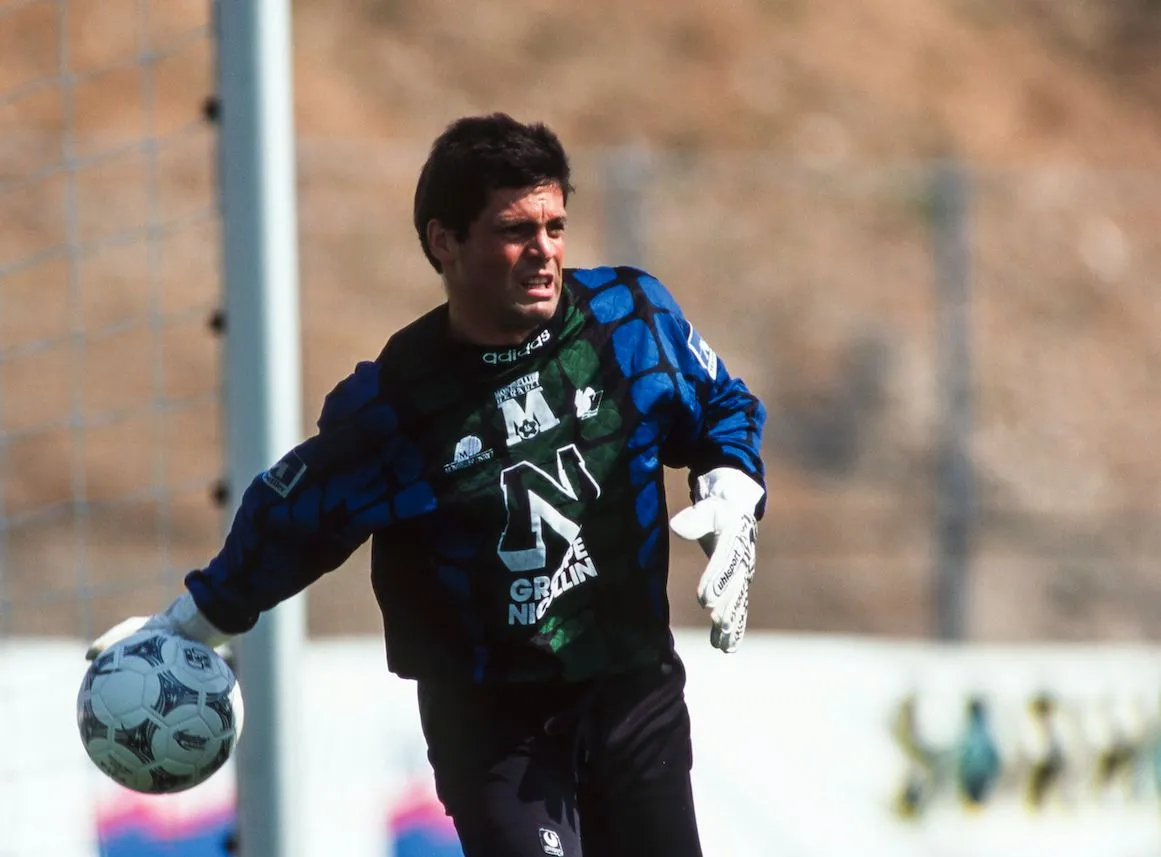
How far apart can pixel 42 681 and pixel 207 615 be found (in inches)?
93.8

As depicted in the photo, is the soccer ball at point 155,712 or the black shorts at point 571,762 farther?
the soccer ball at point 155,712

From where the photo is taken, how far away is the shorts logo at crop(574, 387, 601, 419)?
3.67 meters

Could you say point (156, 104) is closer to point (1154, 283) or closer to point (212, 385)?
point (212, 385)

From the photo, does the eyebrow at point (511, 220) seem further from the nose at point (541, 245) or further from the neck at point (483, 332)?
the neck at point (483, 332)

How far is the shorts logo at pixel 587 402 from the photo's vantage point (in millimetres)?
3668

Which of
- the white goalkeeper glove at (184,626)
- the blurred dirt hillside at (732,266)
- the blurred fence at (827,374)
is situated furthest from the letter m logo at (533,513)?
the blurred fence at (827,374)

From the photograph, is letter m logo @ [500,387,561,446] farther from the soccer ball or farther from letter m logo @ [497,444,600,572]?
the soccer ball

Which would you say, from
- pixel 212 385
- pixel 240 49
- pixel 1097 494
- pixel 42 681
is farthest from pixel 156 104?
pixel 240 49

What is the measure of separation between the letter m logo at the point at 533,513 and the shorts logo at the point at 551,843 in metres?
0.51

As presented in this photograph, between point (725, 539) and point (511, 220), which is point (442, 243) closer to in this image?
point (511, 220)

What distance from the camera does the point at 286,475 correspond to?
3.63 m

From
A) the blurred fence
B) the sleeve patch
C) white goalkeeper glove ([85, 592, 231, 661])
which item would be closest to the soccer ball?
white goalkeeper glove ([85, 592, 231, 661])

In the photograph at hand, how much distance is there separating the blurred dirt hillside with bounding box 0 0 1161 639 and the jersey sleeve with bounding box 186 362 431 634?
5.80m

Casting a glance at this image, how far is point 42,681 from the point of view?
5.93m
